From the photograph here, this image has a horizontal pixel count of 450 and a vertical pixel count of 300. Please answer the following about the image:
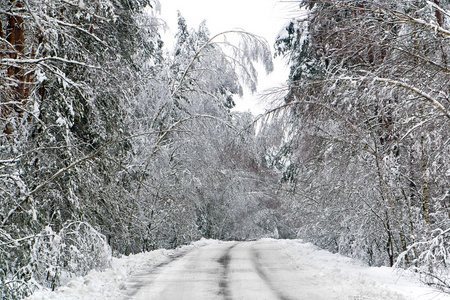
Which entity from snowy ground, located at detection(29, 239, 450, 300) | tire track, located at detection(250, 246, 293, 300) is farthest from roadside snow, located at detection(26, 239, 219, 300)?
tire track, located at detection(250, 246, 293, 300)

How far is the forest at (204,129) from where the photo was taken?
19.9 ft

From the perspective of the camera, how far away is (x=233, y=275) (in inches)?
406

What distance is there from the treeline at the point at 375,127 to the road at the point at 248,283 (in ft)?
5.10

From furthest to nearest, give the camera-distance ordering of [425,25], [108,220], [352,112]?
1. [108,220]
2. [352,112]
3. [425,25]

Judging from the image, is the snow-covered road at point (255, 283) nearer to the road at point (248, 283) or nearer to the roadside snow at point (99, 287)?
the road at point (248, 283)

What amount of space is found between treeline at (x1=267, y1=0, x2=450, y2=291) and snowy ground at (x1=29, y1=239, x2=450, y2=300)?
2.35ft

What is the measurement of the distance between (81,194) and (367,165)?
22.9 ft

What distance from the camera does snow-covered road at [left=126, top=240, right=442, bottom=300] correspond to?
7.64 m

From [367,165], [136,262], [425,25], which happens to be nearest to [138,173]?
[136,262]

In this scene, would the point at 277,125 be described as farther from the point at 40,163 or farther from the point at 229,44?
the point at 229,44

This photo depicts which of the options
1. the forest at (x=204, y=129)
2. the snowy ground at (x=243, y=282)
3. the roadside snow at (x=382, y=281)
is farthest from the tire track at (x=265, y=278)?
the forest at (x=204, y=129)

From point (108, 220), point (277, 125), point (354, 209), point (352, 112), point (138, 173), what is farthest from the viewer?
point (138, 173)

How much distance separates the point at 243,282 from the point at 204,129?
765cm

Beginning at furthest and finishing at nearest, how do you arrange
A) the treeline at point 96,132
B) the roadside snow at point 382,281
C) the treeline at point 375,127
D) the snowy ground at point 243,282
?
A: the snowy ground at point 243,282 < the roadside snow at point 382,281 < the treeline at point 96,132 < the treeline at point 375,127
